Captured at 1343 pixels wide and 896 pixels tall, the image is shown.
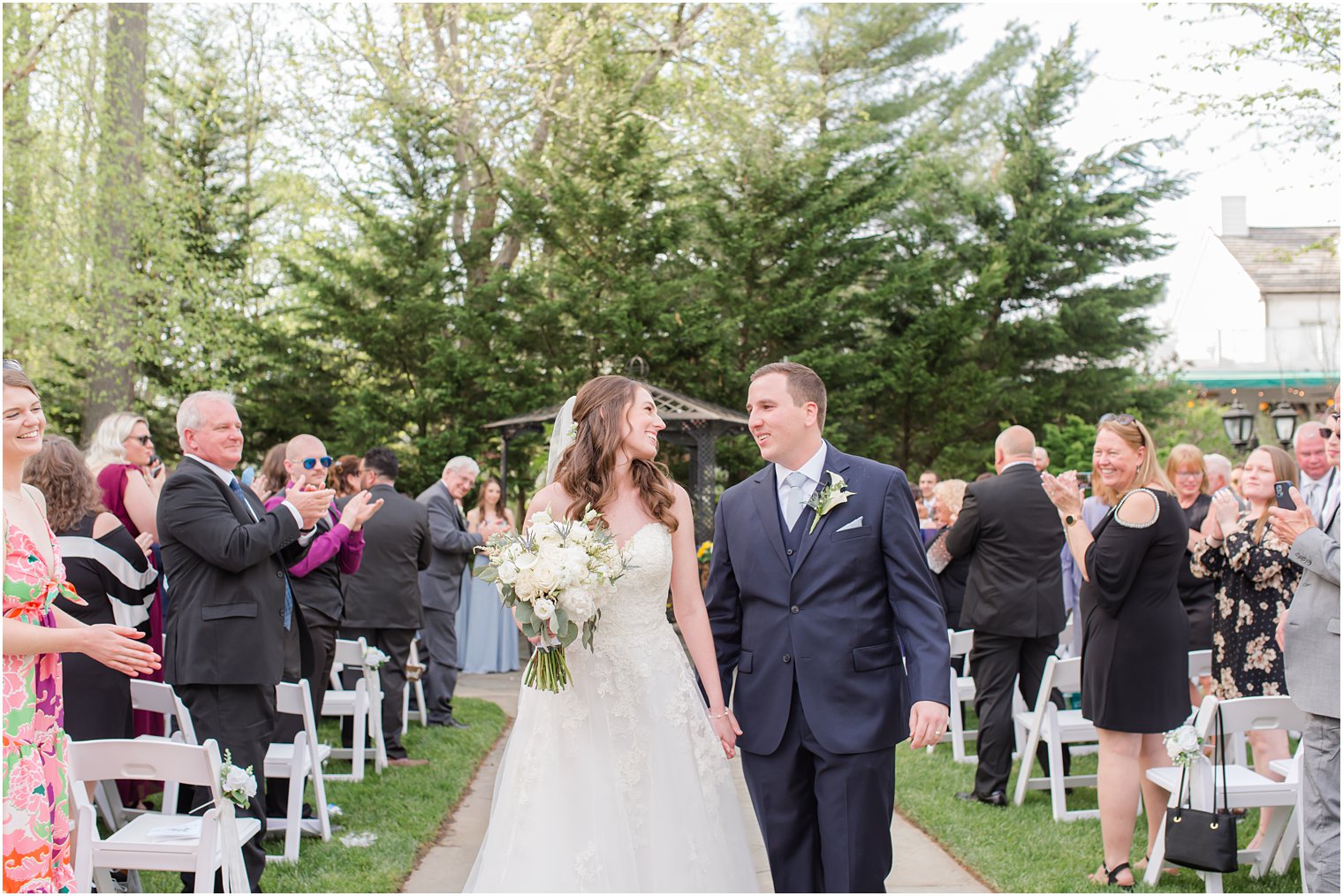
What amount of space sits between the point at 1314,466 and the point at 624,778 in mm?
5063

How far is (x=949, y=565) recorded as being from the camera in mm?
8758

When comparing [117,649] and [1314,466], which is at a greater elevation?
[1314,466]

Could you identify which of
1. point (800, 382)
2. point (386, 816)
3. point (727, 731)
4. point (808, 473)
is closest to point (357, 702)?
point (386, 816)

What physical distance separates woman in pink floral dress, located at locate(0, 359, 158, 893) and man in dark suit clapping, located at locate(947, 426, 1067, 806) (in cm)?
526

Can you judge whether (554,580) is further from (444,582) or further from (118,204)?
(118,204)

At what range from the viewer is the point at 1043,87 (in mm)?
20047

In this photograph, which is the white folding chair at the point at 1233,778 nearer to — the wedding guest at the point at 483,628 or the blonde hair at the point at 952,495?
the blonde hair at the point at 952,495

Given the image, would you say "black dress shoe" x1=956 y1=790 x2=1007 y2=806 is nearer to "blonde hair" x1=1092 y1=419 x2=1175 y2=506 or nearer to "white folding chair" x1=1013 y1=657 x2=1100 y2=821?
"white folding chair" x1=1013 y1=657 x2=1100 y2=821

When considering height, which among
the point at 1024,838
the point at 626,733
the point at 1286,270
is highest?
the point at 1286,270

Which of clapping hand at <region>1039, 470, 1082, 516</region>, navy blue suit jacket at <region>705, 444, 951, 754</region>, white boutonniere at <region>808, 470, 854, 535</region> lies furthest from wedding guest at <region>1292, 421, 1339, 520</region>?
white boutonniere at <region>808, 470, 854, 535</region>

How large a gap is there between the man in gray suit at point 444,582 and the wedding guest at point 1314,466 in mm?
6066

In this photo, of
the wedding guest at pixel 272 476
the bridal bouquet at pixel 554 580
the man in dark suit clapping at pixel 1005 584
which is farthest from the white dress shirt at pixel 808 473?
the wedding guest at pixel 272 476

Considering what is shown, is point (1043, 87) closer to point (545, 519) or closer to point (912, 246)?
point (912, 246)

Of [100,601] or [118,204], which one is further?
[118,204]
